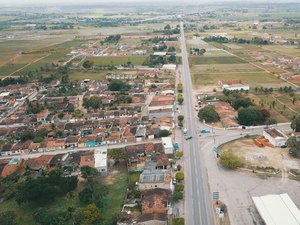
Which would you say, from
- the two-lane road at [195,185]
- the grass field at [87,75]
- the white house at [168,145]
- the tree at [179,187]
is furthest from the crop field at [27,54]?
the tree at [179,187]

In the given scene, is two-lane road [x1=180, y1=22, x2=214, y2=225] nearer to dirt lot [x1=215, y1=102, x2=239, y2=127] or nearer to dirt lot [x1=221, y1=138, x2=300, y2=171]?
dirt lot [x1=215, y1=102, x2=239, y2=127]

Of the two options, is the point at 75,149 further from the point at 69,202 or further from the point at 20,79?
the point at 20,79

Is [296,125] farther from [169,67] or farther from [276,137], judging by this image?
[169,67]

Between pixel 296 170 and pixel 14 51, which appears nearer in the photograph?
pixel 296 170

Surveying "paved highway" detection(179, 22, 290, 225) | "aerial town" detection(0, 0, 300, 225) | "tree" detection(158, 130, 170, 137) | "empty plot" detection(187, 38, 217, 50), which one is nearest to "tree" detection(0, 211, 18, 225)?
"aerial town" detection(0, 0, 300, 225)

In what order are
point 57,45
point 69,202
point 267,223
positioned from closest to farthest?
1. point 267,223
2. point 69,202
3. point 57,45

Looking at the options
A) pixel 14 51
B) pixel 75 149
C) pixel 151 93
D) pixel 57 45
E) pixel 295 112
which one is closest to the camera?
pixel 75 149

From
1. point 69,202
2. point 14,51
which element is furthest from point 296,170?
point 14,51
